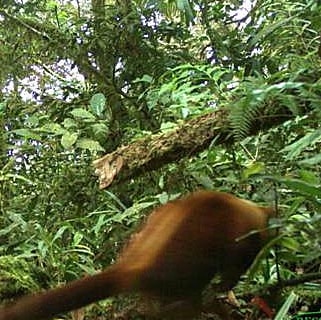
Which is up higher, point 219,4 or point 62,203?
point 219,4

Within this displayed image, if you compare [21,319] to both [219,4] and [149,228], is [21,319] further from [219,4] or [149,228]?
[219,4]

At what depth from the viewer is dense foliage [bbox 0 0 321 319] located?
154 centimetres

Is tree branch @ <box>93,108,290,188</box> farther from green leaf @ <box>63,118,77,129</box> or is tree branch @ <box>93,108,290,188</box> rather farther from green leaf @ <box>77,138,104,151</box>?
green leaf @ <box>63,118,77,129</box>

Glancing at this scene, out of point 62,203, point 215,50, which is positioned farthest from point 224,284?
point 215,50

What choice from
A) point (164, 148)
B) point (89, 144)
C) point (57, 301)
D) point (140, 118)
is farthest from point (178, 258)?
point (140, 118)

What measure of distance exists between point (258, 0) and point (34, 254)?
176 cm

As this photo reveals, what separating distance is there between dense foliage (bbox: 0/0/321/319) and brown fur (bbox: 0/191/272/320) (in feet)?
0.28

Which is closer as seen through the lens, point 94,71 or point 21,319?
point 21,319

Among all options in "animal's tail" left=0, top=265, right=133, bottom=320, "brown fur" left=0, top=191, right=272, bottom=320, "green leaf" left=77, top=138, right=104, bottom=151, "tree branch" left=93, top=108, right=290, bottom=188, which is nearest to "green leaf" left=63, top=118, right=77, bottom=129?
"green leaf" left=77, top=138, right=104, bottom=151

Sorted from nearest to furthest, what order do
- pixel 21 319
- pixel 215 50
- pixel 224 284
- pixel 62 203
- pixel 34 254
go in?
pixel 21 319
pixel 224 284
pixel 34 254
pixel 62 203
pixel 215 50

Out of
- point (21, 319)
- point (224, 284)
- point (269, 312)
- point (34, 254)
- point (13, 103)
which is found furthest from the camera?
point (13, 103)

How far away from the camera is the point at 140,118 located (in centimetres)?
282

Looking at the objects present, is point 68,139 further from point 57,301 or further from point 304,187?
point 57,301

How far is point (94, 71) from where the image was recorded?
3.09 m
